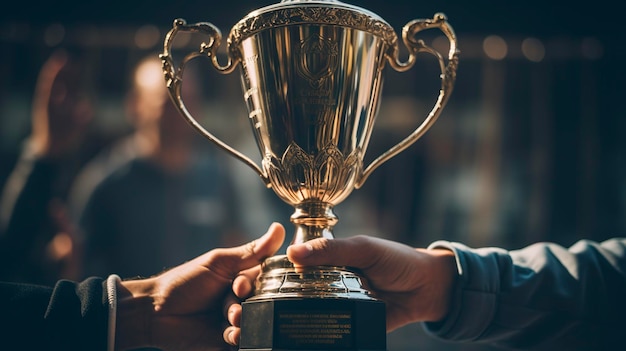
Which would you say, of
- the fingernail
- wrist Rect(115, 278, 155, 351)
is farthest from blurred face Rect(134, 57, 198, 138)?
the fingernail

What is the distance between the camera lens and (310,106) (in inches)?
41.0

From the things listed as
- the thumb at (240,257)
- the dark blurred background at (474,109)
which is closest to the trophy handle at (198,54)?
the thumb at (240,257)

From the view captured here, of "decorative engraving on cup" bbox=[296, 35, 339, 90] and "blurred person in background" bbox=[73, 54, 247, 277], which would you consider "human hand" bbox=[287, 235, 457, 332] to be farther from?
"blurred person in background" bbox=[73, 54, 247, 277]

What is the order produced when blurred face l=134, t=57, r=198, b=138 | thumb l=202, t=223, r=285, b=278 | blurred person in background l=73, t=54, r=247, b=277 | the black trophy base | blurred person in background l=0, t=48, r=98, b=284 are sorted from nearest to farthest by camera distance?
1. the black trophy base
2. thumb l=202, t=223, r=285, b=278
3. blurred person in background l=0, t=48, r=98, b=284
4. blurred person in background l=73, t=54, r=247, b=277
5. blurred face l=134, t=57, r=198, b=138

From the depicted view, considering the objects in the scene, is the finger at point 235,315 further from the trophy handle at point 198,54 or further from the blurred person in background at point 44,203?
the blurred person in background at point 44,203

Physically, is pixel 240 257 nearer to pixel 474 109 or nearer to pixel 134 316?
pixel 134 316

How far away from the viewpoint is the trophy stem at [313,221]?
108 centimetres

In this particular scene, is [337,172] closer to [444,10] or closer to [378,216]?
[378,216]

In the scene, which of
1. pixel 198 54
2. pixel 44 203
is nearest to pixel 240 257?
pixel 198 54

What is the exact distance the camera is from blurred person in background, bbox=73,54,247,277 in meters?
2.46

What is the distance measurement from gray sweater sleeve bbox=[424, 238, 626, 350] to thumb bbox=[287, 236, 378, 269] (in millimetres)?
209

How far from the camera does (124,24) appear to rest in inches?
154

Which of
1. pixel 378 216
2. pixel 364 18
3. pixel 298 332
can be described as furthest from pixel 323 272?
pixel 378 216

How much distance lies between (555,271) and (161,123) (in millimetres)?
1737
